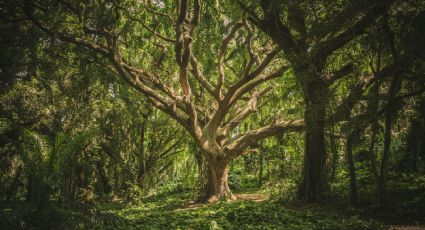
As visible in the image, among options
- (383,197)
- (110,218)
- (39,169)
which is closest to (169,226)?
(110,218)

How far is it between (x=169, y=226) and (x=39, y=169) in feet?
9.21

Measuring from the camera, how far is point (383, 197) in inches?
283

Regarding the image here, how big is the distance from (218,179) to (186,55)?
4730mm

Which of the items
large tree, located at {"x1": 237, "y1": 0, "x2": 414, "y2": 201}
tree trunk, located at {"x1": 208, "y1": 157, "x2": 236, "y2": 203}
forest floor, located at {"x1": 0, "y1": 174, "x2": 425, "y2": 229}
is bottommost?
forest floor, located at {"x1": 0, "y1": 174, "x2": 425, "y2": 229}

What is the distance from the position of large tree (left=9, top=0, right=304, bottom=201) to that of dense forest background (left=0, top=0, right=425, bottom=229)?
55 millimetres

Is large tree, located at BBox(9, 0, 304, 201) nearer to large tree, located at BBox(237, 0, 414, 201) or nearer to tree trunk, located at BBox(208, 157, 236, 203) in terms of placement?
tree trunk, located at BBox(208, 157, 236, 203)

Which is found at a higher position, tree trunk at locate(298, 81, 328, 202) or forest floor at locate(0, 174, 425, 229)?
tree trunk at locate(298, 81, 328, 202)

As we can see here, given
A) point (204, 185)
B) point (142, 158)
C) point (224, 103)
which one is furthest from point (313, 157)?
point (142, 158)

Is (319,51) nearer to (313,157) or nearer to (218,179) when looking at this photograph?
(313,157)

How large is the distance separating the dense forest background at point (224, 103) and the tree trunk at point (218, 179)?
52 millimetres

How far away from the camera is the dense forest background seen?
631cm

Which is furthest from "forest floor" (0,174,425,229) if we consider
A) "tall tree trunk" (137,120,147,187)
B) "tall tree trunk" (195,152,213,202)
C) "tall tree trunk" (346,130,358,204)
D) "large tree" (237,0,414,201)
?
"tall tree trunk" (137,120,147,187)

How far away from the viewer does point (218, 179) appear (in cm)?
1195

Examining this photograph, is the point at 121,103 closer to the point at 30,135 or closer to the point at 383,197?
the point at 30,135
